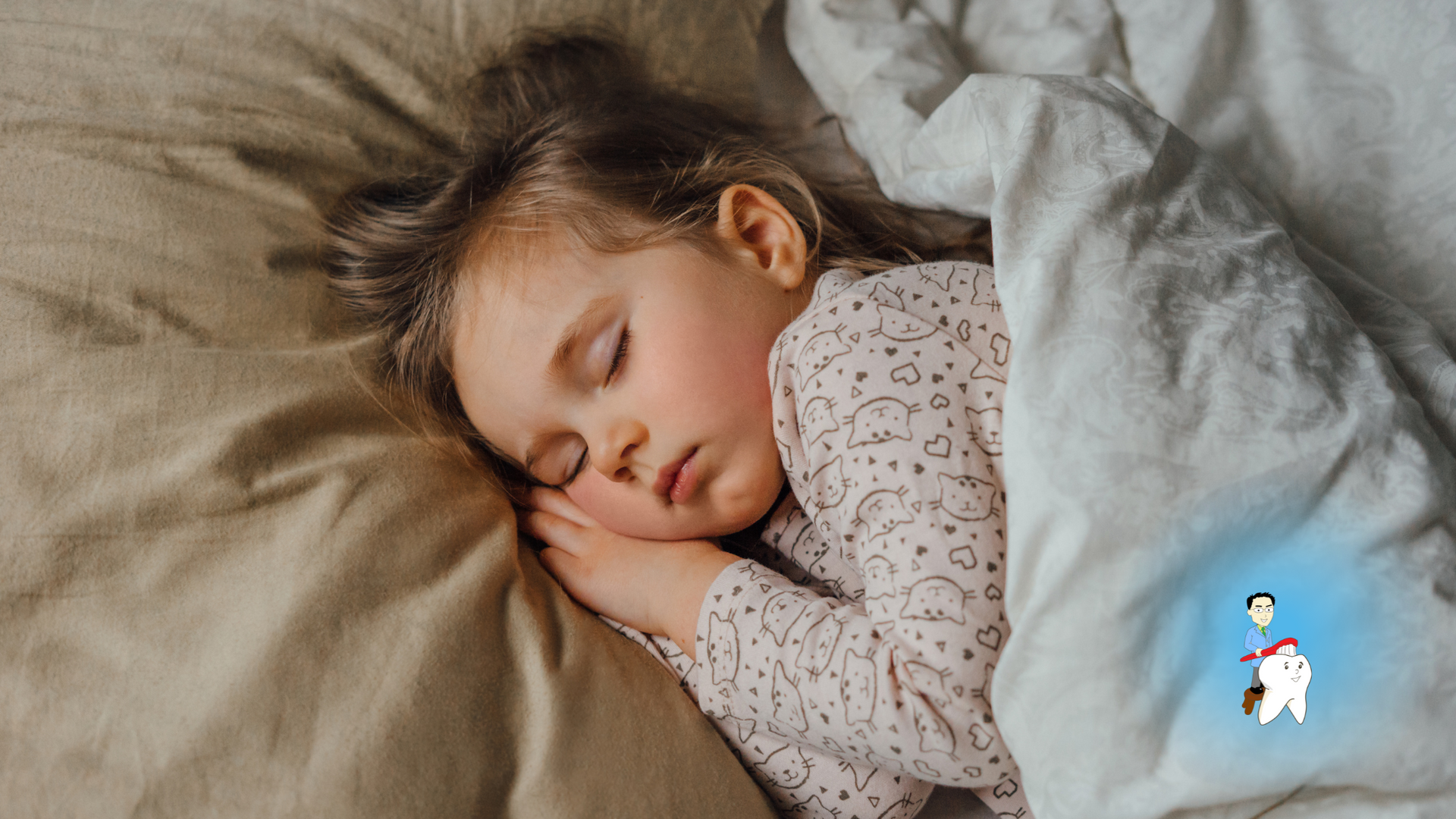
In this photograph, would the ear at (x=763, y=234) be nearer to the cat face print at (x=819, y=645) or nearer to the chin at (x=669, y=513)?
the chin at (x=669, y=513)

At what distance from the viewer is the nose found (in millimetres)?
915

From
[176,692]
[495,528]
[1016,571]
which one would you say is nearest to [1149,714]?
[1016,571]

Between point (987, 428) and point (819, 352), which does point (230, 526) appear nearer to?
point (819, 352)

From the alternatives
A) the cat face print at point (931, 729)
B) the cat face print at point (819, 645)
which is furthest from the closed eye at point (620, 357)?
the cat face print at point (931, 729)

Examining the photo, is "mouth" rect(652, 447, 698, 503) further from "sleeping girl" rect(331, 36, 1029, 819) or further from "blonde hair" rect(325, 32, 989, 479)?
"blonde hair" rect(325, 32, 989, 479)

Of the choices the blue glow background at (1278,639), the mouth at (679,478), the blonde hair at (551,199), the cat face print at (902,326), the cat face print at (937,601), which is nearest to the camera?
the blue glow background at (1278,639)

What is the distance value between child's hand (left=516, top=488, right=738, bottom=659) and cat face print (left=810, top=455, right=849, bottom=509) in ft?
0.56

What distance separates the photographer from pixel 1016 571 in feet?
2.19

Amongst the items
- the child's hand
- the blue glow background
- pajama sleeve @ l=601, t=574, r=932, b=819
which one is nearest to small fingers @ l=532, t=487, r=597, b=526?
the child's hand

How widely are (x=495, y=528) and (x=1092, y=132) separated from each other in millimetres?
704

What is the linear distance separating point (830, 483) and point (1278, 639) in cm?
36

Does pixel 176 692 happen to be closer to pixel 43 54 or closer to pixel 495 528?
pixel 495 528

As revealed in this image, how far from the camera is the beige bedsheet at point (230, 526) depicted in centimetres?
70

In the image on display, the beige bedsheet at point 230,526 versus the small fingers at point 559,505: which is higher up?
the beige bedsheet at point 230,526
